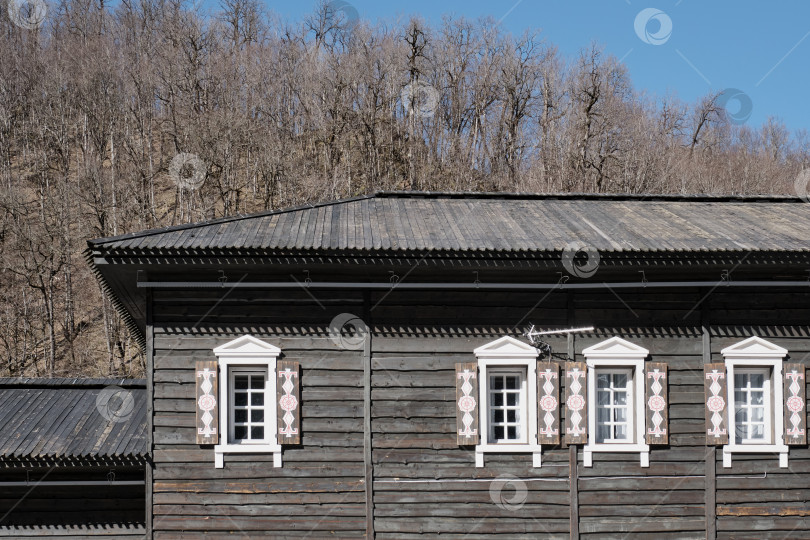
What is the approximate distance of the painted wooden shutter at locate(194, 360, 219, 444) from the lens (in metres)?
11.3

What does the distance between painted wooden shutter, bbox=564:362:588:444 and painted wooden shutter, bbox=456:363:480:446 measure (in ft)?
4.66

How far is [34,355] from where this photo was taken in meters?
27.9

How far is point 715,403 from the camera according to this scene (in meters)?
11.9

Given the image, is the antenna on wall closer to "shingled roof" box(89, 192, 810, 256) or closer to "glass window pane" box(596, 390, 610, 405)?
"glass window pane" box(596, 390, 610, 405)

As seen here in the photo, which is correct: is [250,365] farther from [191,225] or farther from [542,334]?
[542,334]

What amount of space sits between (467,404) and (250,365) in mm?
3349

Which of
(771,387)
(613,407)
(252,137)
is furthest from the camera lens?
(252,137)

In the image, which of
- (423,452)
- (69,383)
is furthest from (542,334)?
(69,383)

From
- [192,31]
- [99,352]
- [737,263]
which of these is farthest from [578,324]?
[192,31]

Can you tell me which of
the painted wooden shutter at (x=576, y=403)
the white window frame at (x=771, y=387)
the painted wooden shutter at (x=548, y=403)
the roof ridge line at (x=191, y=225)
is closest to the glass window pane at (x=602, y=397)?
the painted wooden shutter at (x=576, y=403)

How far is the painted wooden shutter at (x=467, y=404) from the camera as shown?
37.8 ft

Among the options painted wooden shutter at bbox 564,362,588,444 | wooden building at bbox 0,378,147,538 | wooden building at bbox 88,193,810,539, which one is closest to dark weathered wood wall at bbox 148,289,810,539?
wooden building at bbox 88,193,810,539

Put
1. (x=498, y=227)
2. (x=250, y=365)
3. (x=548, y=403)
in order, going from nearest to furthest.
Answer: (x=250, y=365) → (x=548, y=403) → (x=498, y=227)

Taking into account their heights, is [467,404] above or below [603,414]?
above
